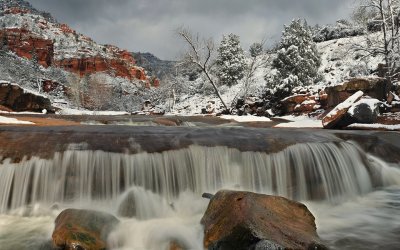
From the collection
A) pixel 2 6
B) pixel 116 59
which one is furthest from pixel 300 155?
pixel 2 6

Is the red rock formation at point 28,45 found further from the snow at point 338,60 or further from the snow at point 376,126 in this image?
the snow at point 376,126

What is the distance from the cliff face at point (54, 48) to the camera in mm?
99938

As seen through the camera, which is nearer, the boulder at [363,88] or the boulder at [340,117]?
the boulder at [340,117]

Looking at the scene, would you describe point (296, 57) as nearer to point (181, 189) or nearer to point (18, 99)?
point (18, 99)

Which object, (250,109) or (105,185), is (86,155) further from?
(250,109)

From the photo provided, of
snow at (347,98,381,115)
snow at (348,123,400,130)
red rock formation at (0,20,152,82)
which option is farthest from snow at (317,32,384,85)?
red rock formation at (0,20,152,82)

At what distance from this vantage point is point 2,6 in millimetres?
128625

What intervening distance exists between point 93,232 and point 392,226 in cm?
458

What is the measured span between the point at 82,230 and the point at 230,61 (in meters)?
41.9

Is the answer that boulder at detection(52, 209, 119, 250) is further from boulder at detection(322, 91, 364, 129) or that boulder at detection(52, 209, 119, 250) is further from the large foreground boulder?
boulder at detection(322, 91, 364, 129)

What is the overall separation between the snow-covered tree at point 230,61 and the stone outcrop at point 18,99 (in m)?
24.1

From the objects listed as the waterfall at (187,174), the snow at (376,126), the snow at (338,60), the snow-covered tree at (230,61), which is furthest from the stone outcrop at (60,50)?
the waterfall at (187,174)

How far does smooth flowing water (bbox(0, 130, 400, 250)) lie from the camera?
18.2 feet

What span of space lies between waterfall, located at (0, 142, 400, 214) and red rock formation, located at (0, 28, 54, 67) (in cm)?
10049
